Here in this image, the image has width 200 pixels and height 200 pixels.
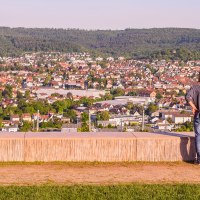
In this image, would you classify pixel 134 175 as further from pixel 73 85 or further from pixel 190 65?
pixel 190 65

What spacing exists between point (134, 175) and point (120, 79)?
100 m

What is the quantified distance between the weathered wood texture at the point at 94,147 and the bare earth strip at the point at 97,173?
0.15m

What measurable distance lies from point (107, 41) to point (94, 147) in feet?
590

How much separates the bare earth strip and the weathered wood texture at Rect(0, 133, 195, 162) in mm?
149

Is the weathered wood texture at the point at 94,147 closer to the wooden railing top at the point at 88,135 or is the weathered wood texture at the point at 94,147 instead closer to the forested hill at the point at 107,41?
the wooden railing top at the point at 88,135

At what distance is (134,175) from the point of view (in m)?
7.40

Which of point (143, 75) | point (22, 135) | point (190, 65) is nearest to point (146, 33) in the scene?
point (190, 65)

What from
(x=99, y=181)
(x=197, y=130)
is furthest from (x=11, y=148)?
(x=197, y=130)

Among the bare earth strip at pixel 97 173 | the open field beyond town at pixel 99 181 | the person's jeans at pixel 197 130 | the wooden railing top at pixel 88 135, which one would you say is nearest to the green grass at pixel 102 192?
the open field beyond town at pixel 99 181

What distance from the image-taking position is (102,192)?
6492 millimetres

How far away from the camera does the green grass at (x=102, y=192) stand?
6.30 meters

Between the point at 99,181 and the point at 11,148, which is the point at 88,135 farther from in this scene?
the point at 99,181

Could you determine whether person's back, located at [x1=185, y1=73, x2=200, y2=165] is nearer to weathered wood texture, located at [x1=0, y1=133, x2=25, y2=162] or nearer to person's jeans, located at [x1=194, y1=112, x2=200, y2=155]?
person's jeans, located at [x1=194, y1=112, x2=200, y2=155]

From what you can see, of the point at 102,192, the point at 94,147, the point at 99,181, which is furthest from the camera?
the point at 94,147
